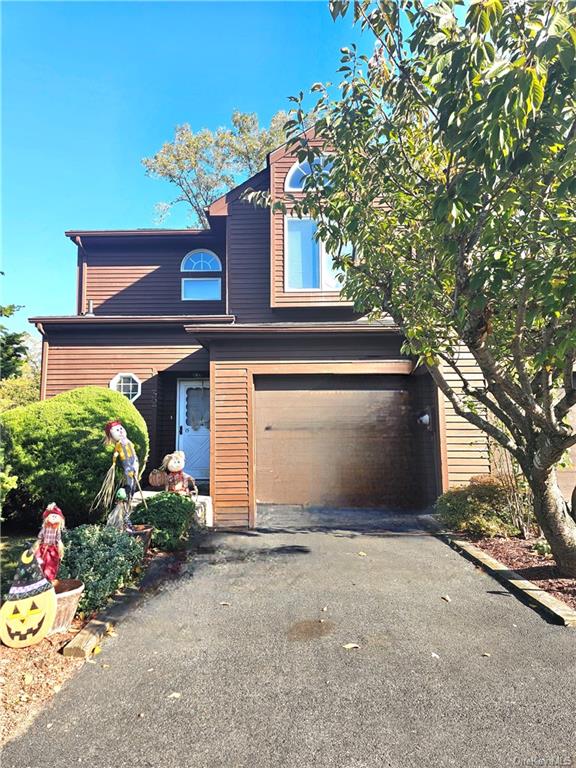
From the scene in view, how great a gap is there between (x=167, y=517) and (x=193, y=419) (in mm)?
4559

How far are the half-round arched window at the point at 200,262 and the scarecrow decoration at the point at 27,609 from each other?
10.4 m

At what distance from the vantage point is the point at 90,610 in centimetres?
396

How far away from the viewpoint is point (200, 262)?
12789mm

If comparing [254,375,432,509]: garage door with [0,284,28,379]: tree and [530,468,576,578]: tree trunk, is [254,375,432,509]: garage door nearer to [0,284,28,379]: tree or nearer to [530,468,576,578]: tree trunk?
[530,468,576,578]: tree trunk

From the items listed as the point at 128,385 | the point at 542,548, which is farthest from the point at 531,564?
the point at 128,385

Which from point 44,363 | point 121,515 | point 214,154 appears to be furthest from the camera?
point 214,154

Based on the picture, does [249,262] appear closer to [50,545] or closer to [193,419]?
[193,419]

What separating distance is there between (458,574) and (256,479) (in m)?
4.45

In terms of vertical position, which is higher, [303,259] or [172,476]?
[303,259]

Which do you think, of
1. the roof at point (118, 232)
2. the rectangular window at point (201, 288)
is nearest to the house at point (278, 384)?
the roof at point (118, 232)

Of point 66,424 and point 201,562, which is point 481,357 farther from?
point 66,424

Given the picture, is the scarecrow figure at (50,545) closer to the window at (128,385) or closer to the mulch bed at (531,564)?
the mulch bed at (531,564)

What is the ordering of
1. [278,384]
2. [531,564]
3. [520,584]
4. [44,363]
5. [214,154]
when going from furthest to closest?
[214,154], [44,363], [278,384], [531,564], [520,584]

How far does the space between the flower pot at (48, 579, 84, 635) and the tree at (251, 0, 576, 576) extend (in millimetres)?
3940
